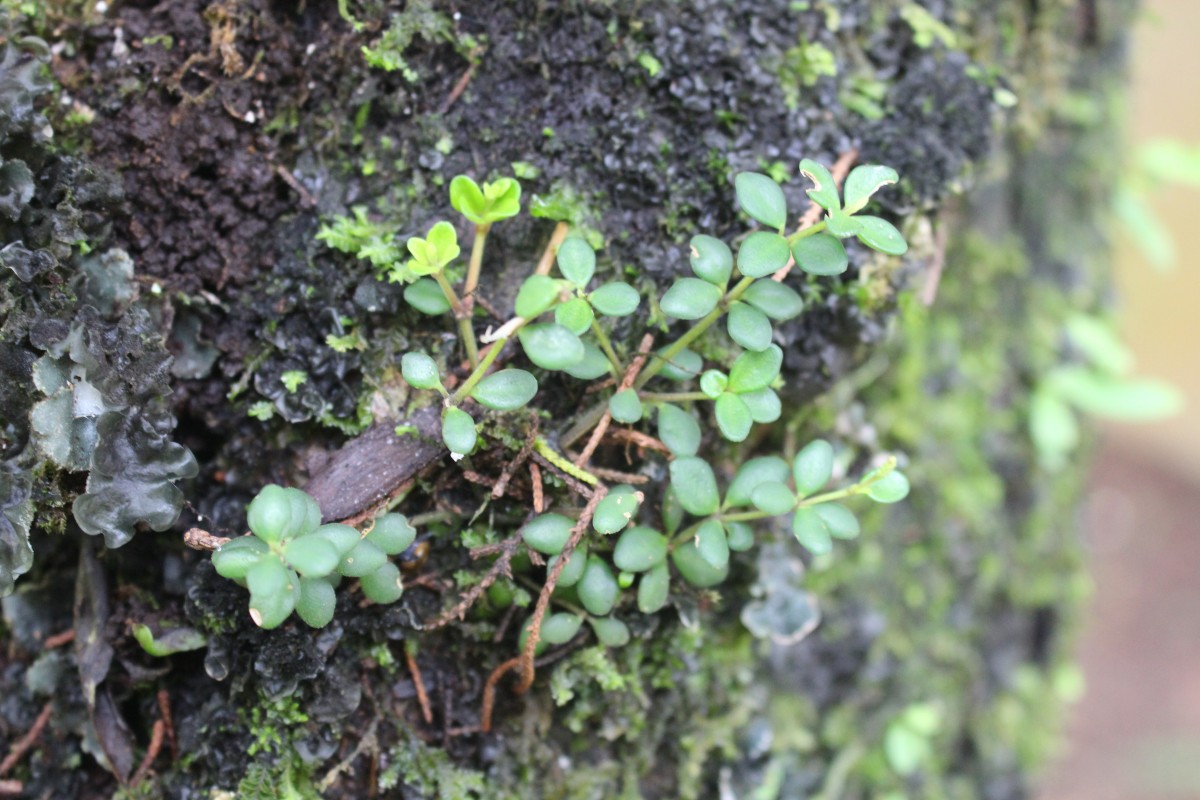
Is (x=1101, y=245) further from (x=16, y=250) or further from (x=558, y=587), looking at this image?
(x=16, y=250)

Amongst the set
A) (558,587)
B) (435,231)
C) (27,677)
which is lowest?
(27,677)

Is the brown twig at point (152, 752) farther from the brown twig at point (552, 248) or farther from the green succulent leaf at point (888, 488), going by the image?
Answer: the green succulent leaf at point (888, 488)

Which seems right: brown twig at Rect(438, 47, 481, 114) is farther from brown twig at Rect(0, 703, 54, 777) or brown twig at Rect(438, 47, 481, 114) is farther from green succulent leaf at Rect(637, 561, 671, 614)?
brown twig at Rect(0, 703, 54, 777)

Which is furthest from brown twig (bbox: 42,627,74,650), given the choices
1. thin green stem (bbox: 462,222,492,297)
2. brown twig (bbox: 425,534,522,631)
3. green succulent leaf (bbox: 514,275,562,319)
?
green succulent leaf (bbox: 514,275,562,319)

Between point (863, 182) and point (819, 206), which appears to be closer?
point (863, 182)

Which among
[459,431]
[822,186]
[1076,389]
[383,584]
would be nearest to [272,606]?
[383,584]

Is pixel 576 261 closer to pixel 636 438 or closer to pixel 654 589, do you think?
pixel 636 438

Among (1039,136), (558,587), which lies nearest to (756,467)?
(558,587)
